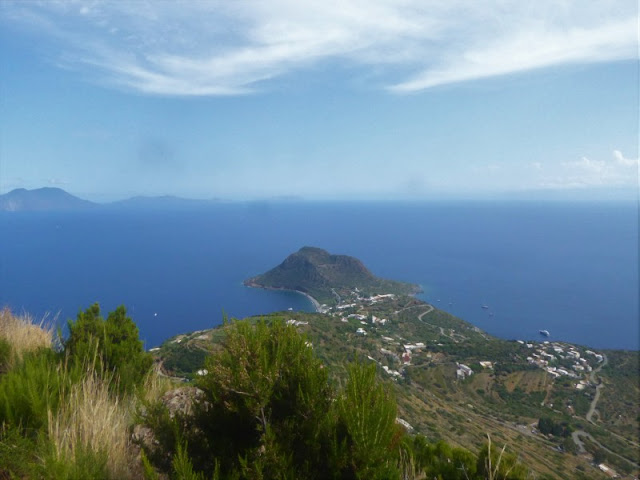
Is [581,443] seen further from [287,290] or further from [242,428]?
[287,290]

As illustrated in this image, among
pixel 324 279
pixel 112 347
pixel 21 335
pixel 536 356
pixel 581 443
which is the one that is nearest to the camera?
pixel 112 347

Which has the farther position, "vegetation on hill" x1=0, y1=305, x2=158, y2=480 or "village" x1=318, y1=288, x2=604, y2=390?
"village" x1=318, y1=288, x2=604, y2=390

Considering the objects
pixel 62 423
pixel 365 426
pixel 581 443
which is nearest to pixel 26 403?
pixel 62 423

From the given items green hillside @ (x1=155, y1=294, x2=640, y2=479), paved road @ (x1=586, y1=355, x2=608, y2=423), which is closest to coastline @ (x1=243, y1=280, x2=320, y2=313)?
green hillside @ (x1=155, y1=294, x2=640, y2=479)

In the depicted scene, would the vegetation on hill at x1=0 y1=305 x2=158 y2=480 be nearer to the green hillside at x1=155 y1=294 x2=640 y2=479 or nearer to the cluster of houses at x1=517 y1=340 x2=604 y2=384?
the green hillside at x1=155 y1=294 x2=640 y2=479

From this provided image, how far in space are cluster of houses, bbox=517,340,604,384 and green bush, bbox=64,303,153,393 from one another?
48.5 meters

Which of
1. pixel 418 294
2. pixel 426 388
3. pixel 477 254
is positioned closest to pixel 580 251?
pixel 477 254

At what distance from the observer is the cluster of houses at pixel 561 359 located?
141 feet

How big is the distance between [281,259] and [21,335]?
115860 mm

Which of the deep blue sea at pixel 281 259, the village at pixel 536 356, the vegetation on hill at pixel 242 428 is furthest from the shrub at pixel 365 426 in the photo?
the deep blue sea at pixel 281 259

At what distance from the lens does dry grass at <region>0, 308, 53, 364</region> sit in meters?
4.46

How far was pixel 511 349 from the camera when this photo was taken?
153 ft

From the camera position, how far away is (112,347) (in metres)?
4.70

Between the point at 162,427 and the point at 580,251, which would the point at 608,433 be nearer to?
the point at 162,427
